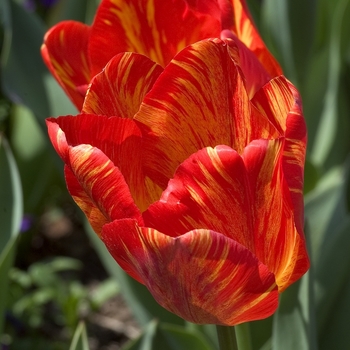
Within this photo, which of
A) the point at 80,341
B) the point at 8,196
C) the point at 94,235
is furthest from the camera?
the point at 94,235

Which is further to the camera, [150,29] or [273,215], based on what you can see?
[150,29]

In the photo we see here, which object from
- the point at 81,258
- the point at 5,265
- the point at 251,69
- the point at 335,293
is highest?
the point at 251,69

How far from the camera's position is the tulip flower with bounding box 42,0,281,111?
2.22ft

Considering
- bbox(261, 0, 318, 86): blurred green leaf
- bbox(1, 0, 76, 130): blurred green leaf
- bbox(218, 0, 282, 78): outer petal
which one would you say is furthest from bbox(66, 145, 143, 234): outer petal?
bbox(261, 0, 318, 86): blurred green leaf

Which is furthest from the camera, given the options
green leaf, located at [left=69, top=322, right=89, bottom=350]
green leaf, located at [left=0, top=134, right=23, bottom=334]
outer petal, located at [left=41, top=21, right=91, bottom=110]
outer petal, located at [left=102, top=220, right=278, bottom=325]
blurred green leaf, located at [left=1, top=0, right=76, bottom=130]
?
blurred green leaf, located at [left=1, top=0, right=76, bottom=130]

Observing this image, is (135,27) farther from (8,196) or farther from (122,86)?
(8,196)

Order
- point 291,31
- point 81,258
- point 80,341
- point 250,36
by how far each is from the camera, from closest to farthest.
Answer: point 250,36 < point 80,341 < point 291,31 < point 81,258

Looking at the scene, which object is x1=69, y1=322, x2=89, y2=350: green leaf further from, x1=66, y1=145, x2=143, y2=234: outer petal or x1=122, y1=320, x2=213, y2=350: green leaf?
x1=66, y1=145, x2=143, y2=234: outer petal

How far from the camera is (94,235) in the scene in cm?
113

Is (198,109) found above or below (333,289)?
above

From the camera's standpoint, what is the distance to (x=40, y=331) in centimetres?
157

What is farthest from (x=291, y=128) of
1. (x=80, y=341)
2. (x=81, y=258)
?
(x=81, y=258)

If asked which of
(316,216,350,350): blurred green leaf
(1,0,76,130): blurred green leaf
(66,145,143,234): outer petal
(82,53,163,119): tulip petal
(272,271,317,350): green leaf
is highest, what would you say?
(82,53,163,119): tulip petal

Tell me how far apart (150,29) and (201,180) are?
9.9 inches
